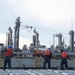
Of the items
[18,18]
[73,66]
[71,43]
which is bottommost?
[73,66]

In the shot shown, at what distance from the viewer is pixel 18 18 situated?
49281 mm

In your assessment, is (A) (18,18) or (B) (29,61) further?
(A) (18,18)

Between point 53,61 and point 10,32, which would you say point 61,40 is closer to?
point 10,32

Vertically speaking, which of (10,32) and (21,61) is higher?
(10,32)

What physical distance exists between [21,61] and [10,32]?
2593 centimetres

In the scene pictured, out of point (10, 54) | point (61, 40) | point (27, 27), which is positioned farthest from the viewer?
point (61, 40)

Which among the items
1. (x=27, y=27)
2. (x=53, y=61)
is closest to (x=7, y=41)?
(x=27, y=27)

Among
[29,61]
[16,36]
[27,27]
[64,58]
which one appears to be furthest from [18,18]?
[64,58]

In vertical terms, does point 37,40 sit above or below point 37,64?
above

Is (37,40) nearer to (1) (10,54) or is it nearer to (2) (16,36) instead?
(2) (16,36)

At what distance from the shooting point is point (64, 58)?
24.9 metres

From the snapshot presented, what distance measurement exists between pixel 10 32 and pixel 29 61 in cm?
2577

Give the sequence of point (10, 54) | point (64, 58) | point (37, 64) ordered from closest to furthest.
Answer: point (10, 54)
point (64, 58)
point (37, 64)

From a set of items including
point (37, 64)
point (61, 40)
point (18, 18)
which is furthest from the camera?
point (61, 40)
